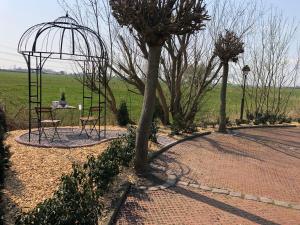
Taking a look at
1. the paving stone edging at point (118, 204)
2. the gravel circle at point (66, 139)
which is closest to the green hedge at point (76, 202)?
the paving stone edging at point (118, 204)

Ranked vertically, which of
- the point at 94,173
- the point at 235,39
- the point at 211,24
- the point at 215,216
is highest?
the point at 211,24

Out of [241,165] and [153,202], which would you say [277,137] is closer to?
[241,165]

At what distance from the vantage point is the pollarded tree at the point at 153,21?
20.4ft

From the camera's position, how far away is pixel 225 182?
7031 mm

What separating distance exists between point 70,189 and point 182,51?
1045cm

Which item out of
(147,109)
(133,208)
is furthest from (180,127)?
(133,208)

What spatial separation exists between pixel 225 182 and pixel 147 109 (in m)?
2.11

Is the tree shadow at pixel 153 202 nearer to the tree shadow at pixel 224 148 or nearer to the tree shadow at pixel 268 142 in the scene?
the tree shadow at pixel 224 148

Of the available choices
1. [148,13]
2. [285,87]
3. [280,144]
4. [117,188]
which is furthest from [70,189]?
[285,87]

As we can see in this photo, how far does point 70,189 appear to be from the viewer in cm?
486

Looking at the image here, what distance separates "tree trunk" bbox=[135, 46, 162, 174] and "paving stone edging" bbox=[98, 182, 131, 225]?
31.1 inches

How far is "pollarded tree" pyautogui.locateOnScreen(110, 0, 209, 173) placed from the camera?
622 centimetres

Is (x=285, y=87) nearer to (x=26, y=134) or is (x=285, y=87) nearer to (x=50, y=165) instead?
(x=26, y=134)

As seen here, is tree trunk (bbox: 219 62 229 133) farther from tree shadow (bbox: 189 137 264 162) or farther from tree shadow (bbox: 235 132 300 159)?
tree shadow (bbox: 189 137 264 162)
